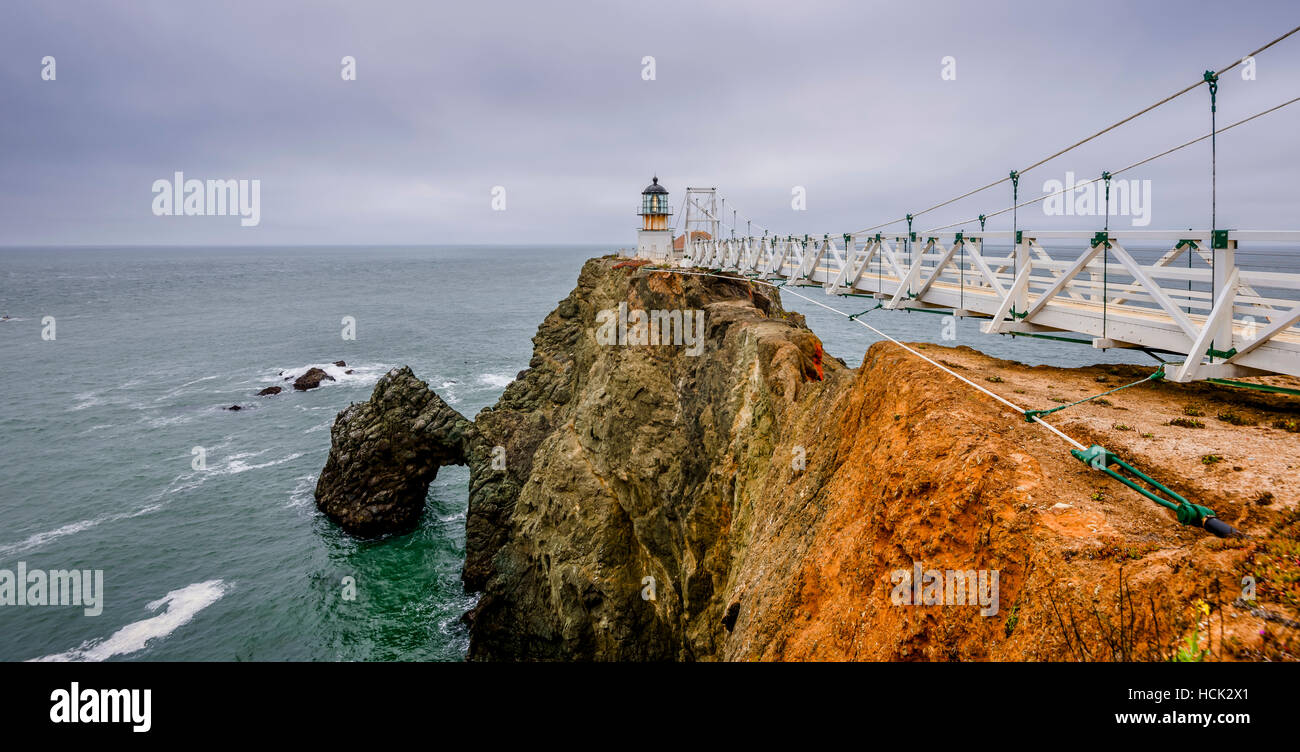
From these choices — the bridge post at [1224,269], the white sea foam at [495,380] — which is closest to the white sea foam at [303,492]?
the white sea foam at [495,380]

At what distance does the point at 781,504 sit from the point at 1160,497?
823 cm

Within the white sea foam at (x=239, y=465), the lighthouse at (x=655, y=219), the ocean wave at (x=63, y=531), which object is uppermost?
the lighthouse at (x=655, y=219)

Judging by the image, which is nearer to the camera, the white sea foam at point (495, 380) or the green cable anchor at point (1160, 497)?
the green cable anchor at point (1160, 497)

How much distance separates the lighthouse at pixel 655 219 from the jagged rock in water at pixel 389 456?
2031 cm

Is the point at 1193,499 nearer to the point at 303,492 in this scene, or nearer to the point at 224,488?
the point at 303,492

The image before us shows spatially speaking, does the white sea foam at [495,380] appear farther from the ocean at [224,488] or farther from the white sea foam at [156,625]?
the white sea foam at [156,625]

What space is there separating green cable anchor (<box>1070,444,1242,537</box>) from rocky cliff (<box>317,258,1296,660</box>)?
159mm

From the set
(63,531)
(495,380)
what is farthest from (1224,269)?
(495,380)

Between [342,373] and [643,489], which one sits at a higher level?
[342,373]

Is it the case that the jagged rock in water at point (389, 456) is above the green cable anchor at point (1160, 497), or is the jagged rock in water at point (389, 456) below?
below

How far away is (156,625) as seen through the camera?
25.3 meters

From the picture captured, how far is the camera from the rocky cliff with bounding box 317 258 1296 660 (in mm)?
5727

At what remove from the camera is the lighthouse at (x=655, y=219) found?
47041 mm

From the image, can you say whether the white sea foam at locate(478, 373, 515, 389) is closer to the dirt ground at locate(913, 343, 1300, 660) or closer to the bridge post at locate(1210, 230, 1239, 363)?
the dirt ground at locate(913, 343, 1300, 660)
